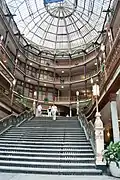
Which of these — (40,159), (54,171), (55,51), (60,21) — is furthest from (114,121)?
(55,51)

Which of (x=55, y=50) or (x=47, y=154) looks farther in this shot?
(x=55, y=50)

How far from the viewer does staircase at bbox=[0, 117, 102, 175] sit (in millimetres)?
6246

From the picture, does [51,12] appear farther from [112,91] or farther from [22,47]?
[112,91]

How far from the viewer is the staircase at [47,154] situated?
625cm

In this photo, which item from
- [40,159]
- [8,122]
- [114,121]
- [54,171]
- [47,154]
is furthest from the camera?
[8,122]

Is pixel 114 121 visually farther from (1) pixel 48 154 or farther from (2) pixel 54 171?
(2) pixel 54 171

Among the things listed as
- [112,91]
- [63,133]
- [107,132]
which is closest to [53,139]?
[63,133]

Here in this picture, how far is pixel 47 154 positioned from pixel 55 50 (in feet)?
101

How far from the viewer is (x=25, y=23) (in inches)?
1177

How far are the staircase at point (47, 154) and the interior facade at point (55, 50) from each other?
14.6 m

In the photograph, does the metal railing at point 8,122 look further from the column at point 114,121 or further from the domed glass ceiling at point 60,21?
the domed glass ceiling at point 60,21

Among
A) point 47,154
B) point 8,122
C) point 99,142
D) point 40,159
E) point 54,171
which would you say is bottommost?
point 54,171

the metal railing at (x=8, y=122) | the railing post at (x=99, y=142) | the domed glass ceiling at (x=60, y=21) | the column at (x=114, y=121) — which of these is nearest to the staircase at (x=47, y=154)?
the railing post at (x=99, y=142)

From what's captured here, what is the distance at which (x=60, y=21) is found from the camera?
106 feet
